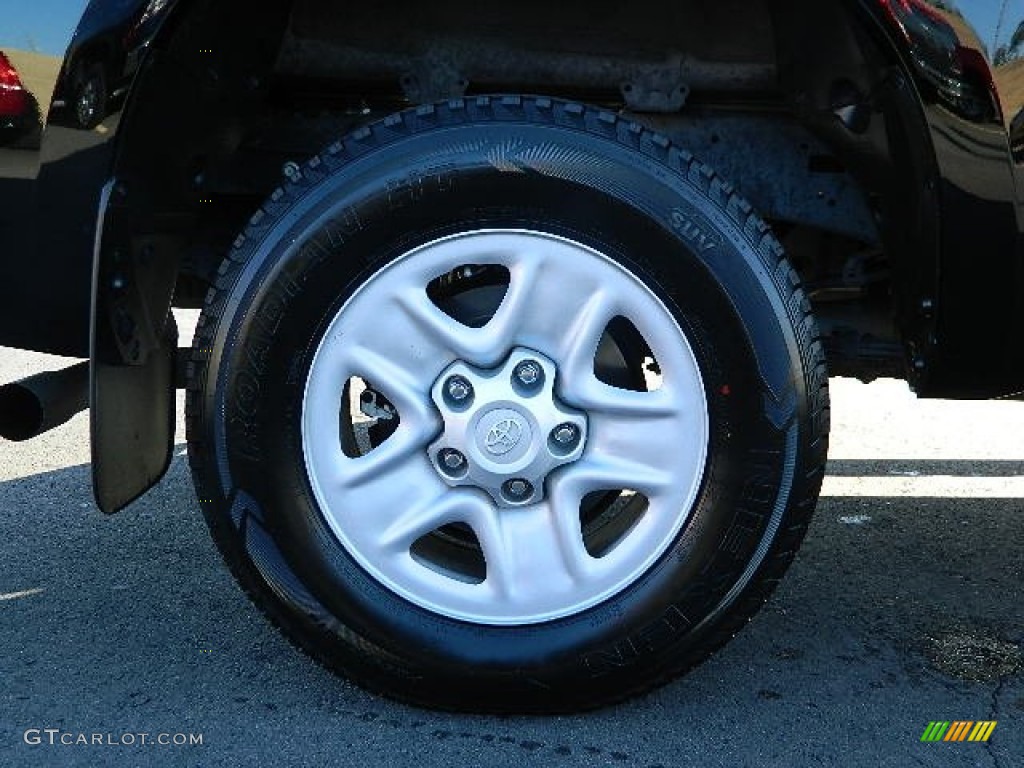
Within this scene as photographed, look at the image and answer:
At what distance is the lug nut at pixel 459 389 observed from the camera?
207 centimetres

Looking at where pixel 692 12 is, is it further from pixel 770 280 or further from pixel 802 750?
pixel 802 750

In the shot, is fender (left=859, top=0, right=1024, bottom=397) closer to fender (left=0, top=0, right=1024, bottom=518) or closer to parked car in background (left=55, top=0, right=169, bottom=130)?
fender (left=0, top=0, right=1024, bottom=518)

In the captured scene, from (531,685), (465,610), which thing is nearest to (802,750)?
(531,685)

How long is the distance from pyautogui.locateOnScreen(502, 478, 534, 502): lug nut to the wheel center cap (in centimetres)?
5

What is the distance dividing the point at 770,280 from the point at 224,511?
1008 millimetres

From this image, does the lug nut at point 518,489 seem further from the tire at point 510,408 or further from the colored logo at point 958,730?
A: the colored logo at point 958,730

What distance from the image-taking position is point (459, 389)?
2.07m

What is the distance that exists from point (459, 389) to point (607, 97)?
2.46ft

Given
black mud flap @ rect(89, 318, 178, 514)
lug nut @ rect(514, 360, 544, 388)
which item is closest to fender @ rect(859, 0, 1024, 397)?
lug nut @ rect(514, 360, 544, 388)

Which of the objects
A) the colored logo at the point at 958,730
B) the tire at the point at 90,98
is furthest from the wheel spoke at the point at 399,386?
the colored logo at the point at 958,730

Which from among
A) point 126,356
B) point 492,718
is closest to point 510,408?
point 492,718

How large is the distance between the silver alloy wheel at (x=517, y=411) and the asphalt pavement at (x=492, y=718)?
247 millimetres

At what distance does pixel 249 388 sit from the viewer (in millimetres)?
2033

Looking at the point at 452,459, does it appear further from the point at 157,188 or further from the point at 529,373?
the point at 157,188
